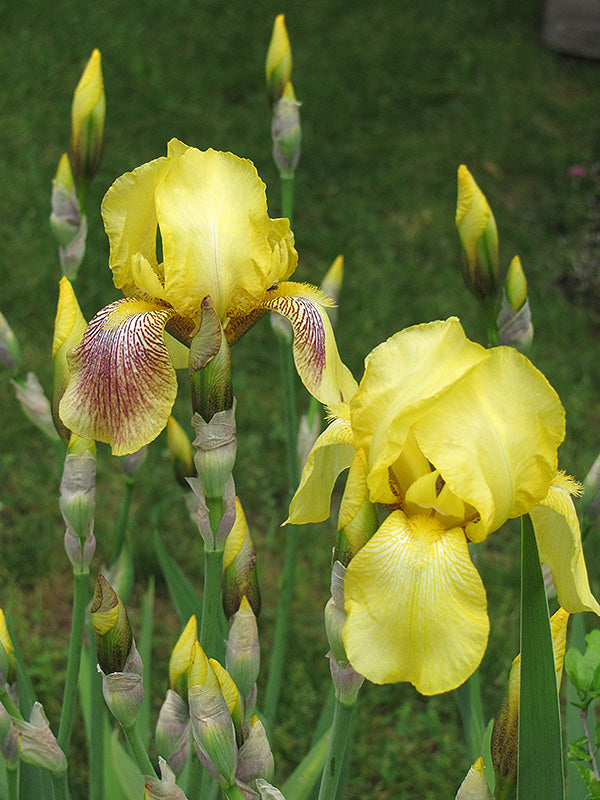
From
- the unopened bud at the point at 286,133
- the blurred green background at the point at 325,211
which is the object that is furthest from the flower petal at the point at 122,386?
the blurred green background at the point at 325,211

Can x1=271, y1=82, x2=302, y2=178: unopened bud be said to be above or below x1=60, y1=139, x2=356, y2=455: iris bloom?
below

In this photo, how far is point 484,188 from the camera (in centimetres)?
419

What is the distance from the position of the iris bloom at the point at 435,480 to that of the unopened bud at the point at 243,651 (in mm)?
289

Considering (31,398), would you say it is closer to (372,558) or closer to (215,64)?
(372,558)

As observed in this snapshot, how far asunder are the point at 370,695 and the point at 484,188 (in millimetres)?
2633

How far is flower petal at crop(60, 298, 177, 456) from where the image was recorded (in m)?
0.89

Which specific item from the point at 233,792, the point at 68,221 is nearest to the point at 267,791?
the point at 233,792

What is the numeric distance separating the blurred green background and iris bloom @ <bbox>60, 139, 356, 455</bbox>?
138cm

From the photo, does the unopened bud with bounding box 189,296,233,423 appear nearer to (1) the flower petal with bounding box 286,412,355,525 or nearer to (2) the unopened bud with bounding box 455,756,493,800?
(1) the flower petal with bounding box 286,412,355,525

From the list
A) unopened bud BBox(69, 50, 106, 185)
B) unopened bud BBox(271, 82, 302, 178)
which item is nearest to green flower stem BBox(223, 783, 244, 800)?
unopened bud BBox(69, 50, 106, 185)

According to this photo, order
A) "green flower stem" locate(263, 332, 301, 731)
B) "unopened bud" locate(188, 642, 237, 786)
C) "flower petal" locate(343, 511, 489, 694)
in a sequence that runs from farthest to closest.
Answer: "green flower stem" locate(263, 332, 301, 731) < "unopened bud" locate(188, 642, 237, 786) < "flower petal" locate(343, 511, 489, 694)

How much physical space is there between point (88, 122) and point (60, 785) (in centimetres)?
96

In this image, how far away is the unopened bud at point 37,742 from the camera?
1057 millimetres

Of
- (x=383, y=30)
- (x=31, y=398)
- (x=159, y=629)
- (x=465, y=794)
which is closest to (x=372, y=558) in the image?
(x=465, y=794)
